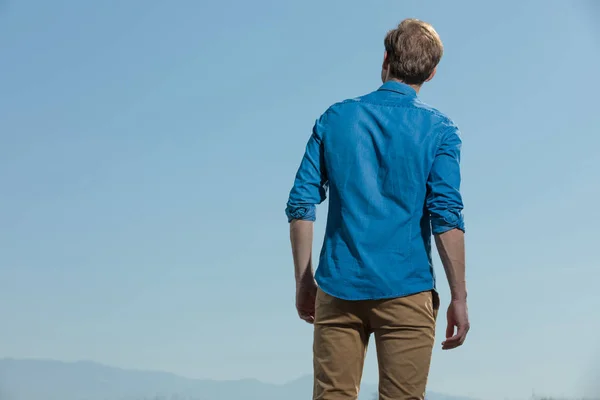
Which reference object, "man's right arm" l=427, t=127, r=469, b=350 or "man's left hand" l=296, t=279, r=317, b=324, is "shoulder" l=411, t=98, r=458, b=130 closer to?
"man's right arm" l=427, t=127, r=469, b=350

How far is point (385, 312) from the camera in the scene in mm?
2854

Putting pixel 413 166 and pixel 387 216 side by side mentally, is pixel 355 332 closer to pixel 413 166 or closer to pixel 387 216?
pixel 387 216

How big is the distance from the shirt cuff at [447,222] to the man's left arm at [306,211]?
437 mm

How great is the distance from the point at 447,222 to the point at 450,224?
13mm

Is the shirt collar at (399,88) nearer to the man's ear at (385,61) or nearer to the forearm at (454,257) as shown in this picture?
the man's ear at (385,61)

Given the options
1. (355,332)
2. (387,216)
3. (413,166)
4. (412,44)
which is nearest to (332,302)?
(355,332)

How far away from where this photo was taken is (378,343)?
9.52 feet

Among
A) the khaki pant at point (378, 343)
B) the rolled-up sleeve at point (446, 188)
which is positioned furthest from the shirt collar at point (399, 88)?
the khaki pant at point (378, 343)

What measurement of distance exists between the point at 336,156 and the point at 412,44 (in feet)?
1.59

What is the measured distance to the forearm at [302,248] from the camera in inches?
117

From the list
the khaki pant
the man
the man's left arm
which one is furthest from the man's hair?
the khaki pant

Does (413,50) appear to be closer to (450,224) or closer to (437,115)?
(437,115)

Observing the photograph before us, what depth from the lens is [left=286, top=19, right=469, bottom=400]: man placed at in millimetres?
2848

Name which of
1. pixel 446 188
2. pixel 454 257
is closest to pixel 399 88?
pixel 446 188
